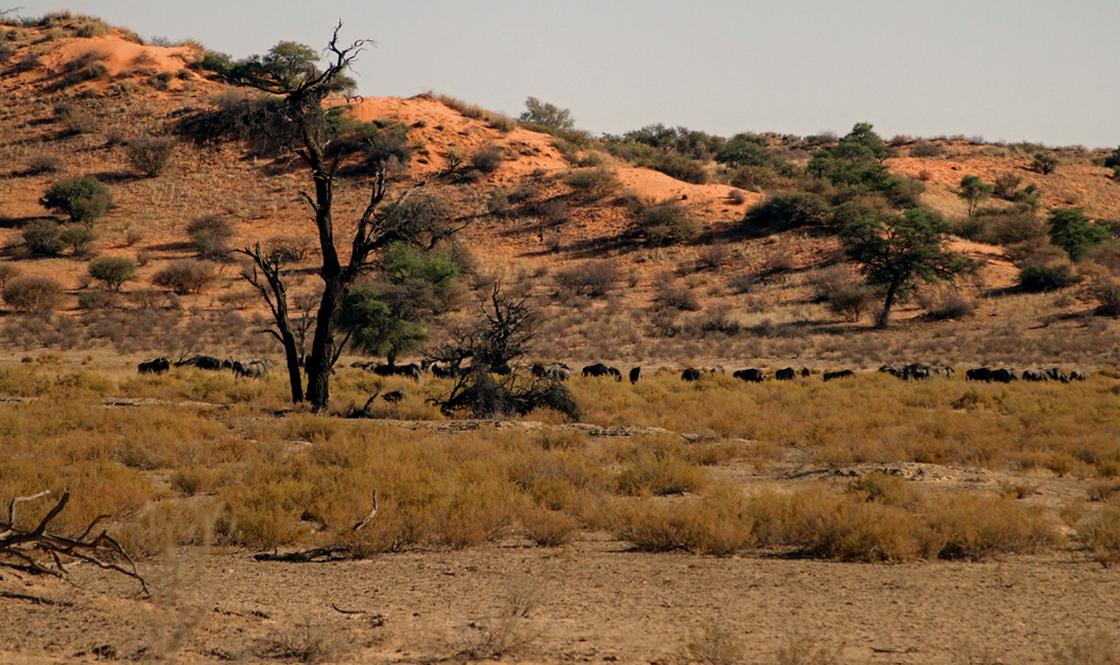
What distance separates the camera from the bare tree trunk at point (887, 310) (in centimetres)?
4022

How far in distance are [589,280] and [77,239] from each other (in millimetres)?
23539

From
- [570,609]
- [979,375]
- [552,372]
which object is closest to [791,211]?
[979,375]

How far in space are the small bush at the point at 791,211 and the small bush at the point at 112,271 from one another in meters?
29.8

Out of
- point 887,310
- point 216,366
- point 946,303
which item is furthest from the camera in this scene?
point 946,303

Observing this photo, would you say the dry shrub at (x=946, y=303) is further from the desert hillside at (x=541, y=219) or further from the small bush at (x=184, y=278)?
the small bush at (x=184, y=278)

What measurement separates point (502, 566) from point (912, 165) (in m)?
63.5

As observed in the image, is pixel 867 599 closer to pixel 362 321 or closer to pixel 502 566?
pixel 502 566

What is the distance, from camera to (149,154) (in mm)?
55344

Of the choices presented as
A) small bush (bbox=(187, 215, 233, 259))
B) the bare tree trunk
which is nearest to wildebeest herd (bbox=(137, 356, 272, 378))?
small bush (bbox=(187, 215, 233, 259))

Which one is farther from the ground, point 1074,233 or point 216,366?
point 1074,233

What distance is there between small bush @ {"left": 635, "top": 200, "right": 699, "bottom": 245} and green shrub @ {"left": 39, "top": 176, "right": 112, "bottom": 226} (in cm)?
2681

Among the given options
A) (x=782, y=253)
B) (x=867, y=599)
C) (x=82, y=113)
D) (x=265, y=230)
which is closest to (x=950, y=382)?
(x=867, y=599)

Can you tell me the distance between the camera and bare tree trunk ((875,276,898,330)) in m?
40.2

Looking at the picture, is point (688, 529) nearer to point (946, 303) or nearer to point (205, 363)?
point (205, 363)
